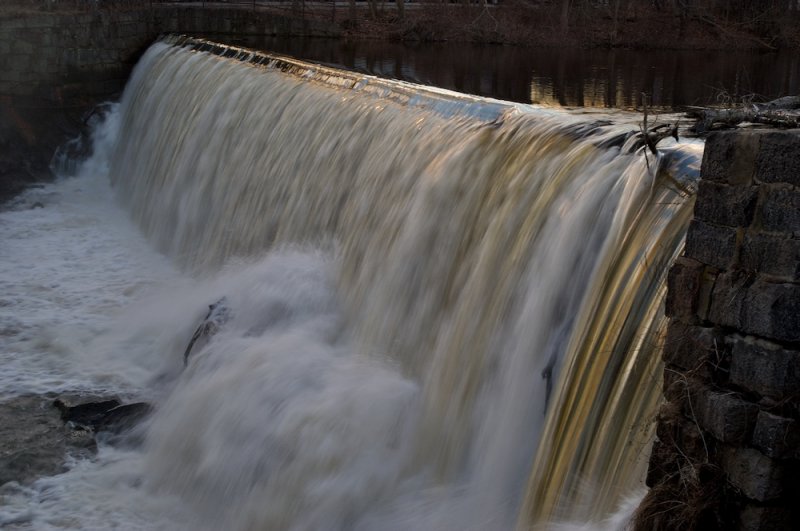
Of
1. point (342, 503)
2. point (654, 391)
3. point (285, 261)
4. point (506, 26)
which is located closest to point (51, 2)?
point (506, 26)

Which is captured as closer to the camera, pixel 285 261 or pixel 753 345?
pixel 753 345

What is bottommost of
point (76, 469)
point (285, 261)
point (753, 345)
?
point (76, 469)

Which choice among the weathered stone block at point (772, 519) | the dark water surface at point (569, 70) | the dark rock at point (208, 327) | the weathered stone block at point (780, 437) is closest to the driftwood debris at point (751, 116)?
the weathered stone block at point (780, 437)

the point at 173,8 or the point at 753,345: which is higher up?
the point at 173,8

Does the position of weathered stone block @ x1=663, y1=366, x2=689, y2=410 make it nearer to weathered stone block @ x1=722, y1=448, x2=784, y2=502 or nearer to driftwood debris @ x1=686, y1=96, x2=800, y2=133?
weathered stone block @ x1=722, y1=448, x2=784, y2=502

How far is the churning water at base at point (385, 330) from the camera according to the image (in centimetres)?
515

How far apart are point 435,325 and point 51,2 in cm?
1661

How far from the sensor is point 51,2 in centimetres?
2064

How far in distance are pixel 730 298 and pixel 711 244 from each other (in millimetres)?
248

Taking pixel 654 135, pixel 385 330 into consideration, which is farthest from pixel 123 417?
pixel 654 135

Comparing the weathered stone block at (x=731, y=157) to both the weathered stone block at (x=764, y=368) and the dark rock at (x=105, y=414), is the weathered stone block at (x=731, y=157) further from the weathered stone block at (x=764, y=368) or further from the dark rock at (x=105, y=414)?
the dark rock at (x=105, y=414)

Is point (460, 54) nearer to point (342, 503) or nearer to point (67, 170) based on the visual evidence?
point (67, 170)

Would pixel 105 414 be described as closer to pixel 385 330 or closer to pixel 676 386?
pixel 385 330

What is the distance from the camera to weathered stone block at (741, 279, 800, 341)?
374 cm
